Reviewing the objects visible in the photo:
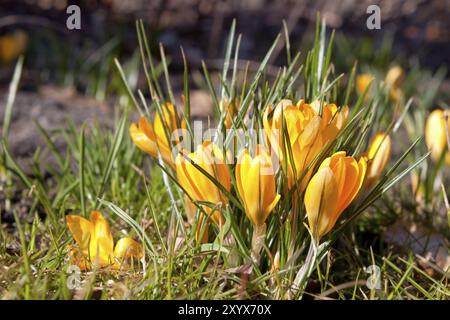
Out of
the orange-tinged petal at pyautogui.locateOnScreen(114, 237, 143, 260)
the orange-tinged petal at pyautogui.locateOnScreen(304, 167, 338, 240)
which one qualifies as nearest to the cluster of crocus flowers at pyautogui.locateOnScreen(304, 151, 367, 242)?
the orange-tinged petal at pyautogui.locateOnScreen(304, 167, 338, 240)

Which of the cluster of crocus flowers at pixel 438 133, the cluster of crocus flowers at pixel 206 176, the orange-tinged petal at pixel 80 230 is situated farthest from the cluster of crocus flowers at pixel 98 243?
the cluster of crocus flowers at pixel 438 133

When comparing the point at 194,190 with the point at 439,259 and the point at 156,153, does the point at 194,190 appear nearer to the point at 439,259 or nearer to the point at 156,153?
the point at 156,153

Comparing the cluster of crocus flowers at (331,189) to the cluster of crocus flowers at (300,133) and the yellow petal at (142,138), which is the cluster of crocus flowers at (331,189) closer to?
the cluster of crocus flowers at (300,133)

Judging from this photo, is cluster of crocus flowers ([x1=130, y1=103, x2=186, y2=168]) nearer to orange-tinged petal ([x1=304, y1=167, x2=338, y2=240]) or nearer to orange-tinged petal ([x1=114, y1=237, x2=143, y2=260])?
orange-tinged petal ([x1=114, y1=237, x2=143, y2=260])

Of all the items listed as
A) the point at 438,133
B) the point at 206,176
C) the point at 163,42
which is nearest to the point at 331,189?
the point at 206,176

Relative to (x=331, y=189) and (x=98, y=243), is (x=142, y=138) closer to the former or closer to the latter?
(x=98, y=243)
